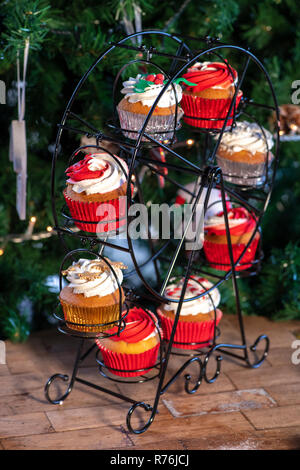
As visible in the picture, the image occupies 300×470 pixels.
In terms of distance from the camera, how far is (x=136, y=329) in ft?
6.88

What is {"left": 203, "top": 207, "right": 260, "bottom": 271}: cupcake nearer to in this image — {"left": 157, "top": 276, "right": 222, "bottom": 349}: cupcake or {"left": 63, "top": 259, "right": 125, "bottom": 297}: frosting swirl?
{"left": 157, "top": 276, "right": 222, "bottom": 349}: cupcake

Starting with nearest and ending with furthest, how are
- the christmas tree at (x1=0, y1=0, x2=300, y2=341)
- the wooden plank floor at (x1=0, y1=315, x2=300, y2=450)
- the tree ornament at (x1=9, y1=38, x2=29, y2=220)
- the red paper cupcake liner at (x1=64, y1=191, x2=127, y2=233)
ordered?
the red paper cupcake liner at (x1=64, y1=191, x2=127, y2=233) < the wooden plank floor at (x1=0, y1=315, x2=300, y2=450) < the tree ornament at (x1=9, y1=38, x2=29, y2=220) < the christmas tree at (x1=0, y1=0, x2=300, y2=341)

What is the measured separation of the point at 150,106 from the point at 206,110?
0.80ft

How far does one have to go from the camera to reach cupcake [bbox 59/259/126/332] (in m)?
1.91

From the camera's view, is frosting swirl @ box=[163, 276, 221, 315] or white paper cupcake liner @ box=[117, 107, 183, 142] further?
frosting swirl @ box=[163, 276, 221, 315]

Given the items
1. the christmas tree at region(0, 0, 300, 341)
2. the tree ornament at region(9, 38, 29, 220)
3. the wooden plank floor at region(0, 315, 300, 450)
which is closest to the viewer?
the wooden plank floor at region(0, 315, 300, 450)

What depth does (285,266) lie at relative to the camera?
280 cm

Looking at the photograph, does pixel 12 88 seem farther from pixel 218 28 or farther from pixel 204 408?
pixel 204 408

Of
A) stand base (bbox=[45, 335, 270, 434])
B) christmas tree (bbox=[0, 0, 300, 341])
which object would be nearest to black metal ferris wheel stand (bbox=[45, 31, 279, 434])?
stand base (bbox=[45, 335, 270, 434])

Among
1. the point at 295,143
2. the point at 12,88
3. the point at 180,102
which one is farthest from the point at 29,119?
the point at 295,143

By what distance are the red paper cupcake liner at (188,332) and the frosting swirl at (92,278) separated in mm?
352

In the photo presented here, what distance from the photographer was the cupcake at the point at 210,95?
207 centimetres

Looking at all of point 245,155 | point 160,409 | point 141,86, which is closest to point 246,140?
point 245,155

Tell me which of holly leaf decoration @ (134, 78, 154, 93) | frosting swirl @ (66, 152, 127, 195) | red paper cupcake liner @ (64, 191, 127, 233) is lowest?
red paper cupcake liner @ (64, 191, 127, 233)
